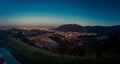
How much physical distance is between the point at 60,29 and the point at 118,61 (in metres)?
102

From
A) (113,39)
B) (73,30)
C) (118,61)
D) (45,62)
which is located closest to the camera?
(118,61)

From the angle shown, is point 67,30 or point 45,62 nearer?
point 45,62

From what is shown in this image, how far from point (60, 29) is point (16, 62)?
101m

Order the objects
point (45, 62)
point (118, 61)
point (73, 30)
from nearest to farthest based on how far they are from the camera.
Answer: point (118, 61)
point (45, 62)
point (73, 30)

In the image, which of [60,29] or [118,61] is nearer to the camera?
[118,61]

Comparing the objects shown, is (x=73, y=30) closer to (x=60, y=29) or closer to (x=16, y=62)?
(x=60, y=29)

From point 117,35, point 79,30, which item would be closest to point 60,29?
point 79,30

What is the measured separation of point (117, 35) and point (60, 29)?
7910cm

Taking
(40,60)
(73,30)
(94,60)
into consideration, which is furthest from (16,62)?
(73,30)

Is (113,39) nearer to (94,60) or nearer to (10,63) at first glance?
(94,60)

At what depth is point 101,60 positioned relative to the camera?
51.0 feet

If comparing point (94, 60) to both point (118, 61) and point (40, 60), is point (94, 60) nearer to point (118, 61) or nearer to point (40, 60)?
point (118, 61)

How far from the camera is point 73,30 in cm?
11062

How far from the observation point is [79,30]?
112 meters
